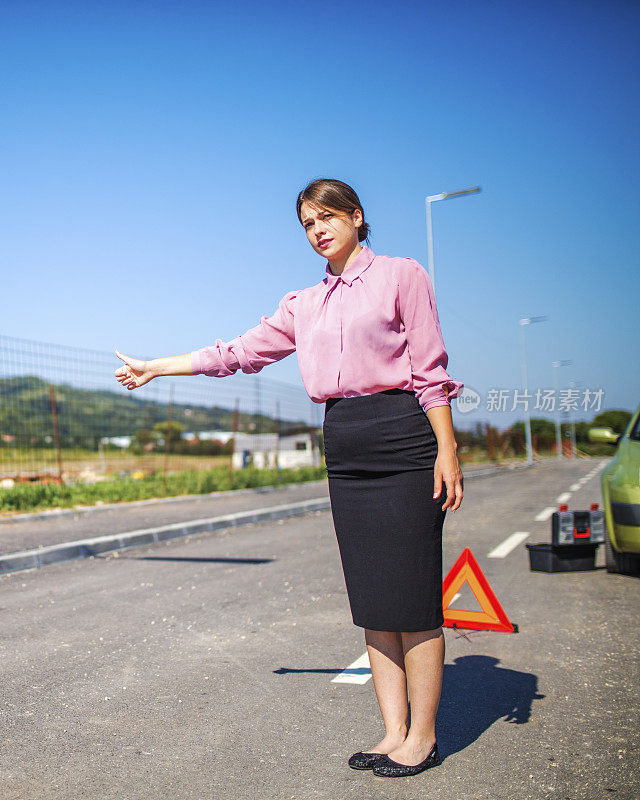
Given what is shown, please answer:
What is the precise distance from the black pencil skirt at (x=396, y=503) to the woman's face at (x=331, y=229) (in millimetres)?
515

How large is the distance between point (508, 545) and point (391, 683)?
20.2 ft

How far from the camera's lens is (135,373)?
10.2 ft

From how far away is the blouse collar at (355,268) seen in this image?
8.82ft

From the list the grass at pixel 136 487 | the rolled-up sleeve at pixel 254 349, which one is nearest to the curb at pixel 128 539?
the grass at pixel 136 487

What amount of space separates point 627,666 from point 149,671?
96.0 inches

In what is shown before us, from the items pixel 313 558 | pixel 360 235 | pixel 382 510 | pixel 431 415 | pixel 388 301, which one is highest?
pixel 360 235

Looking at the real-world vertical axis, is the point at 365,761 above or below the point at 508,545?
above

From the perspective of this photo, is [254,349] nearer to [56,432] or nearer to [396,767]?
[396,767]

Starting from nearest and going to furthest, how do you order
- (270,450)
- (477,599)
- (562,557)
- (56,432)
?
1. (477,599)
2. (562,557)
3. (56,432)
4. (270,450)

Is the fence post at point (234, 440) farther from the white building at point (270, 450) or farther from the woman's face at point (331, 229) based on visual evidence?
the woman's face at point (331, 229)

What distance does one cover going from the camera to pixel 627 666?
4.05 meters

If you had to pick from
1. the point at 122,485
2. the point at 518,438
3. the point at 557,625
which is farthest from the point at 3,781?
the point at 518,438

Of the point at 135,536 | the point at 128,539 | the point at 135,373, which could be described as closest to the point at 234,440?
the point at 135,536

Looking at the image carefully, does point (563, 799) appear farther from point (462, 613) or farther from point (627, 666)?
point (462, 613)
